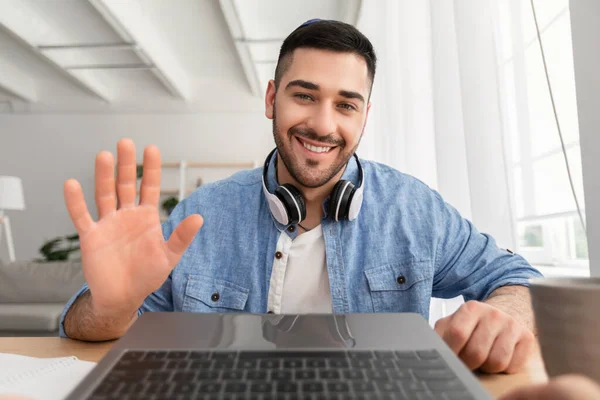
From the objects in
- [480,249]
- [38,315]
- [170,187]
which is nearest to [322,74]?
[480,249]

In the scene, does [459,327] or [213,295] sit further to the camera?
[213,295]

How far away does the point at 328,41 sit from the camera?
117 centimetres

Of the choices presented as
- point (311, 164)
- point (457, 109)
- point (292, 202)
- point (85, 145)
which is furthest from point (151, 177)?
point (85, 145)

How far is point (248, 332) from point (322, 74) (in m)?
0.78

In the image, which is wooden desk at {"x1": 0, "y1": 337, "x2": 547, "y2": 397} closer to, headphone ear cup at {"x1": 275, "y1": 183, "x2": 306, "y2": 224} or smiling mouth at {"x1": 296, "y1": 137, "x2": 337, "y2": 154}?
headphone ear cup at {"x1": 275, "y1": 183, "x2": 306, "y2": 224}

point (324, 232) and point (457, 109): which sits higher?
point (457, 109)

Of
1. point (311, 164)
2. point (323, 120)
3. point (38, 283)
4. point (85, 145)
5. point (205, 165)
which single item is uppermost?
point (85, 145)

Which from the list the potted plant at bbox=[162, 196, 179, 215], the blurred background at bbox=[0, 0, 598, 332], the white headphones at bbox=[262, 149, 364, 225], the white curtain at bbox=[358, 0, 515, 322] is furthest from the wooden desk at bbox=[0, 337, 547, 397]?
the potted plant at bbox=[162, 196, 179, 215]

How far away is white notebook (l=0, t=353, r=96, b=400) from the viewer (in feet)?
1.63

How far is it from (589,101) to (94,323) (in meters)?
0.88

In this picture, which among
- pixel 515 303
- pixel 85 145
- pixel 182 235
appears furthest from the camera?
pixel 85 145

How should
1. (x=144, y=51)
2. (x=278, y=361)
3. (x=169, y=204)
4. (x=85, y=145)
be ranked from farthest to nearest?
(x=85, y=145) < (x=169, y=204) < (x=144, y=51) < (x=278, y=361)

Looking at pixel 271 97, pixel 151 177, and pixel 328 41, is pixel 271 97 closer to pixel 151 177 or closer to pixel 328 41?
pixel 328 41

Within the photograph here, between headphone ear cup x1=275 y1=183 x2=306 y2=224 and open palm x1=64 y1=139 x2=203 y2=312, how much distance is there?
0.42m
